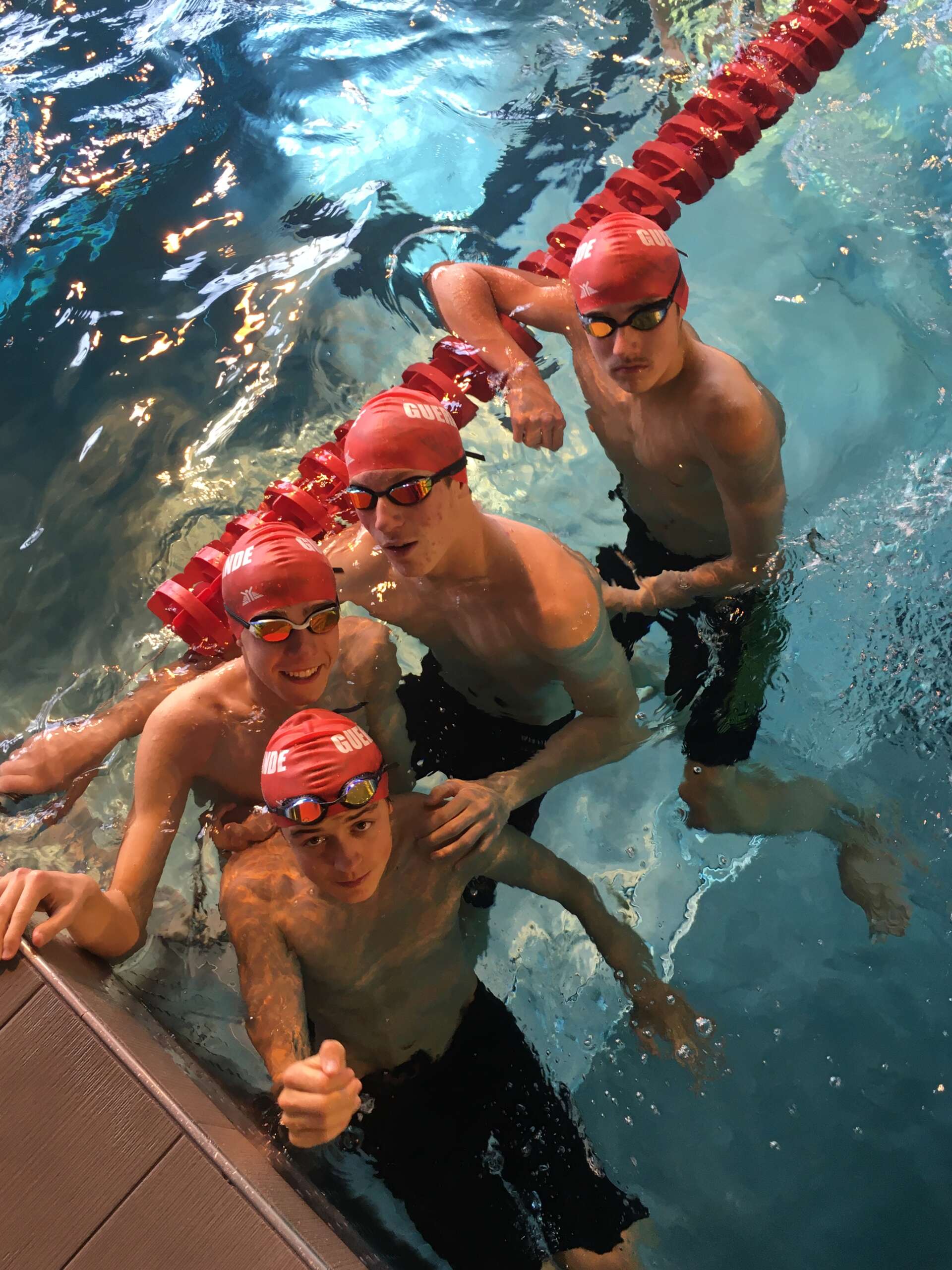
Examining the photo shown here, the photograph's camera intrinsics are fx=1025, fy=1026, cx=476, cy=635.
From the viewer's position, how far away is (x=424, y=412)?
2773mm

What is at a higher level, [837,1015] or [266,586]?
[266,586]

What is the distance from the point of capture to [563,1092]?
3125 millimetres

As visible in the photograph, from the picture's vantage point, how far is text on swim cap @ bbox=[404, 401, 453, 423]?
108 inches

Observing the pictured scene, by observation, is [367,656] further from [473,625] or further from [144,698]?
[144,698]

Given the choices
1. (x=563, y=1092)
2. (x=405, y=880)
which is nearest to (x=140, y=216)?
(x=405, y=880)

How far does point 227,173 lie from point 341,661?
166 inches

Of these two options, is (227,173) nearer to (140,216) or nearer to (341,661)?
(140,216)

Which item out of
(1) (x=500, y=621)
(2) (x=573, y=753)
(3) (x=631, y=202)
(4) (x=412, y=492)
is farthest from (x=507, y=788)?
(3) (x=631, y=202)

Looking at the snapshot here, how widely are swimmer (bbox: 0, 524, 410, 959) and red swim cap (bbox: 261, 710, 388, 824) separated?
0.32 metres

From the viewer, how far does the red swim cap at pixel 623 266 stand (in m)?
2.99

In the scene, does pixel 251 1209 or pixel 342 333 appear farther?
pixel 342 333

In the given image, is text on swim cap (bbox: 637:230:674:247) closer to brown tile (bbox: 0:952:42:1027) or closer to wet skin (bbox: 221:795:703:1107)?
wet skin (bbox: 221:795:703:1107)

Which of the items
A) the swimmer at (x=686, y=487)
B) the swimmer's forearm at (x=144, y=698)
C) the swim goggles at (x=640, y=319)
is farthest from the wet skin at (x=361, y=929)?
the swim goggles at (x=640, y=319)

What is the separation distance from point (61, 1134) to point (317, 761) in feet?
2.95
